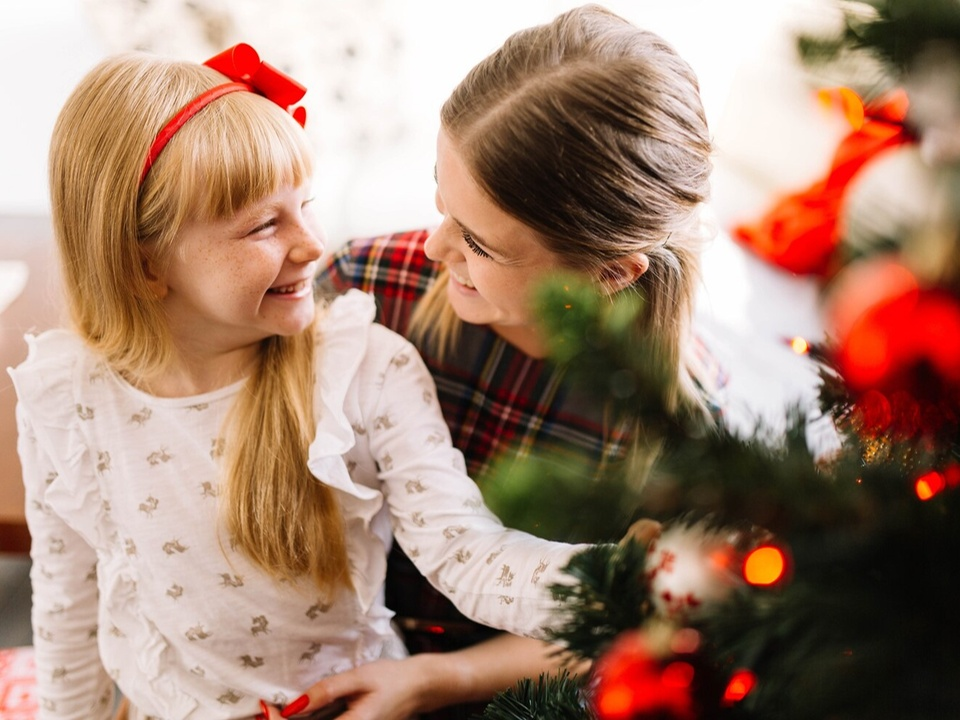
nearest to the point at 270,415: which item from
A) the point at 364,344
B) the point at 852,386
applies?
the point at 364,344

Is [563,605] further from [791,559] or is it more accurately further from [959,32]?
[959,32]

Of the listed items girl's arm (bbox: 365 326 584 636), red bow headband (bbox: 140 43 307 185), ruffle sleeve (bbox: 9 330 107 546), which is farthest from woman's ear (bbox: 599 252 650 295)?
ruffle sleeve (bbox: 9 330 107 546)

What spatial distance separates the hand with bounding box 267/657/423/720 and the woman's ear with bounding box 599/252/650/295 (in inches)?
20.5

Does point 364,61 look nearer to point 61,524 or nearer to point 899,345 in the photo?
point 61,524

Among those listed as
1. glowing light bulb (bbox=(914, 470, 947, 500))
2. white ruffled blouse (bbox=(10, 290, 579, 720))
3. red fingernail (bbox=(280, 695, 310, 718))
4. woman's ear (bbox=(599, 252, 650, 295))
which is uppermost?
glowing light bulb (bbox=(914, 470, 947, 500))

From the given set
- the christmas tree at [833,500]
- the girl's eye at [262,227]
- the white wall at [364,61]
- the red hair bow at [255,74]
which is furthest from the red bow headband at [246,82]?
the white wall at [364,61]

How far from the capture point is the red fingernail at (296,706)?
96 cm

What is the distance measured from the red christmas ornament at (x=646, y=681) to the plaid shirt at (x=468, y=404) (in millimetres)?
580

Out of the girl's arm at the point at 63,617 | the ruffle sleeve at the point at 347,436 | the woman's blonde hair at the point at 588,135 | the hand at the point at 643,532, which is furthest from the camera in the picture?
the girl's arm at the point at 63,617

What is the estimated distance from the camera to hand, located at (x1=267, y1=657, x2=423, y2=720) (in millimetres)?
965

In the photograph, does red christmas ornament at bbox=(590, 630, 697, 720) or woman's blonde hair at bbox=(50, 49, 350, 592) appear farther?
woman's blonde hair at bbox=(50, 49, 350, 592)

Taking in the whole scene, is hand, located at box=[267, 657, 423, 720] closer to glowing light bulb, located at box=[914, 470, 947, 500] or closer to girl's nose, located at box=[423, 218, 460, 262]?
girl's nose, located at box=[423, 218, 460, 262]

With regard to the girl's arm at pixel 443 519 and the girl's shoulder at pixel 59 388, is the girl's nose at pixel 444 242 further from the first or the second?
the girl's shoulder at pixel 59 388

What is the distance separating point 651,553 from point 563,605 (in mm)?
61
